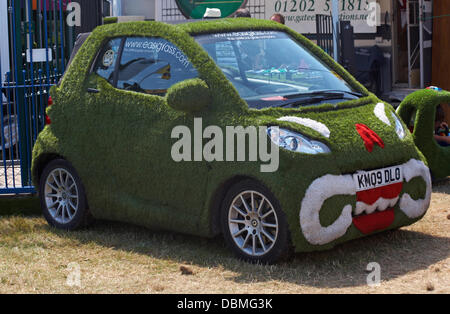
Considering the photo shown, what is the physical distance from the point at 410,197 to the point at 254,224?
1.29 metres

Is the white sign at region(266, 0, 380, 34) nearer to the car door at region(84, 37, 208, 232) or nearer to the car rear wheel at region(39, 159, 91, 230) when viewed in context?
the car door at region(84, 37, 208, 232)

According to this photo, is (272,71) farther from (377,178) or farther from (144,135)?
(377,178)

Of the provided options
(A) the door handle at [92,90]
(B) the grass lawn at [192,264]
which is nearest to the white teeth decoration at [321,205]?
(B) the grass lawn at [192,264]

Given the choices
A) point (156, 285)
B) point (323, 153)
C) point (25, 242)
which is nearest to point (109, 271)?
point (156, 285)

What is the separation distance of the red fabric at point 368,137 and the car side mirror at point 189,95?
116 cm

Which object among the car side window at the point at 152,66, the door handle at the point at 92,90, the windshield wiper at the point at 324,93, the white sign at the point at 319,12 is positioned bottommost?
the windshield wiper at the point at 324,93

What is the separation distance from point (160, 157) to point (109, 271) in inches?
39.7

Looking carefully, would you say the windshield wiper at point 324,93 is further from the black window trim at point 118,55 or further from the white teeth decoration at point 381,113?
the black window trim at point 118,55

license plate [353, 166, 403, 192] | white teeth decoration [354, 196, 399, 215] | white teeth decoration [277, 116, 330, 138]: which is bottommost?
white teeth decoration [354, 196, 399, 215]

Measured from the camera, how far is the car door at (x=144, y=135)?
6.65m

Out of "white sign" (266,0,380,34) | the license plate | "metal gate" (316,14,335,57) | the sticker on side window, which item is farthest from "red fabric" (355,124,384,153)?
"white sign" (266,0,380,34)

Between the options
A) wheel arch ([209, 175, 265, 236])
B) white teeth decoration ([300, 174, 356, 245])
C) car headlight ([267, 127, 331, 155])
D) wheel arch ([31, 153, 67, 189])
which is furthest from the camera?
wheel arch ([31, 153, 67, 189])

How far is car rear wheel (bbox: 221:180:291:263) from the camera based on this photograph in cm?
608

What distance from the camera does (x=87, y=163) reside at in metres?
7.36
